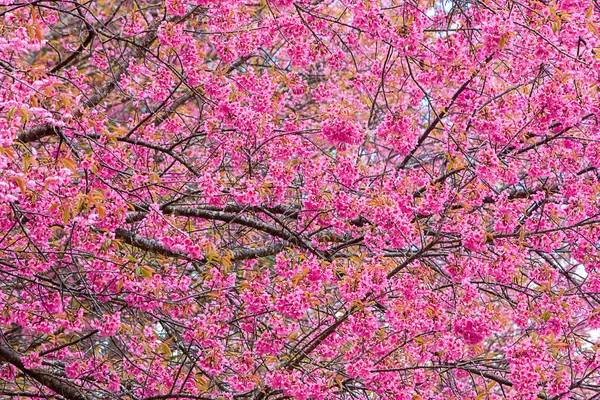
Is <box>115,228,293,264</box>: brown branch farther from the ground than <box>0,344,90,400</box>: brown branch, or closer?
farther from the ground

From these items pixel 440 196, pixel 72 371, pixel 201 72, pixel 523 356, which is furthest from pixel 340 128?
pixel 72 371

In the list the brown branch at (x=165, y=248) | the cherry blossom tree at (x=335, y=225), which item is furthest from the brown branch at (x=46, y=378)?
the brown branch at (x=165, y=248)

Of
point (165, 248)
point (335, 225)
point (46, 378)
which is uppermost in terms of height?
point (335, 225)

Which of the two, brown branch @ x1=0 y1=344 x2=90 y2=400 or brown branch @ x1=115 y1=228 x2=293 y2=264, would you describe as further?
brown branch @ x1=115 y1=228 x2=293 y2=264

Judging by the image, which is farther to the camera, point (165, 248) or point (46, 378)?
point (165, 248)

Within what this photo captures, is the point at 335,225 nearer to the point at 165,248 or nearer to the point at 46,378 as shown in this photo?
the point at 165,248

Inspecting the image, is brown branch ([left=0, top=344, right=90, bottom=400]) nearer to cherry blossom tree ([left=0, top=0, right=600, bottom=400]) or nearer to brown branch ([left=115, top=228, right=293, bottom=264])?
cherry blossom tree ([left=0, top=0, right=600, bottom=400])

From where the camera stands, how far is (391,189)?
6.29 metres

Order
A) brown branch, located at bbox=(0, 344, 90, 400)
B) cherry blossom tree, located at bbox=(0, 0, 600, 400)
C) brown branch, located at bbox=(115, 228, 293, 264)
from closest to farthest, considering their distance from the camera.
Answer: cherry blossom tree, located at bbox=(0, 0, 600, 400), brown branch, located at bbox=(0, 344, 90, 400), brown branch, located at bbox=(115, 228, 293, 264)

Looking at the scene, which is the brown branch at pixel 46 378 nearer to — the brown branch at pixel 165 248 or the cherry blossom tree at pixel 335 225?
the cherry blossom tree at pixel 335 225

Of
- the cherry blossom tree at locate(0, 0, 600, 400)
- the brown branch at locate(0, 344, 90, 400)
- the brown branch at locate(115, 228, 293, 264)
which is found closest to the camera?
the cherry blossom tree at locate(0, 0, 600, 400)

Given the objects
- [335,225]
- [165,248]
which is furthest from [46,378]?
[335,225]

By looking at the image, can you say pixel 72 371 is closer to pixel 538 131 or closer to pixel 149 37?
pixel 149 37

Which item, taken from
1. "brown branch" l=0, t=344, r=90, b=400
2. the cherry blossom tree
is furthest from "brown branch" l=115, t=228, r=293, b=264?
"brown branch" l=0, t=344, r=90, b=400
